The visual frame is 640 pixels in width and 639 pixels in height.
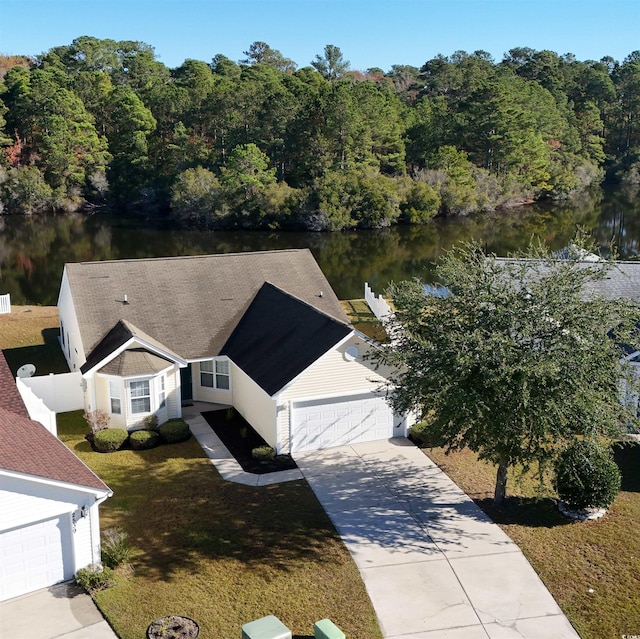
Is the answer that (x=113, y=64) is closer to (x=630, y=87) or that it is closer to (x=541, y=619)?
(x=630, y=87)

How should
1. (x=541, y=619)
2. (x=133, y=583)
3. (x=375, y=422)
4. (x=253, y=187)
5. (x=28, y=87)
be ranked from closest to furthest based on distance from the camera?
(x=541, y=619) < (x=133, y=583) < (x=375, y=422) < (x=253, y=187) < (x=28, y=87)

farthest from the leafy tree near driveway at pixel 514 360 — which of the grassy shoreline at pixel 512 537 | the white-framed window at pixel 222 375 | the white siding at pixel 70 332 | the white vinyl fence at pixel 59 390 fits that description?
the white siding at pixel 70 332

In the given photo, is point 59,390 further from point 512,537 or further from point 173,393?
point 512,537

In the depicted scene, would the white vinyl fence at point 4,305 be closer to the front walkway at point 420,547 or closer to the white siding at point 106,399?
the white siding at point 106,399

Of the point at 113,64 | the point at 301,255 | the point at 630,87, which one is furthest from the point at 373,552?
the point at 630,87

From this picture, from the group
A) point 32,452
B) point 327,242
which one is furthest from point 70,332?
point 327,242

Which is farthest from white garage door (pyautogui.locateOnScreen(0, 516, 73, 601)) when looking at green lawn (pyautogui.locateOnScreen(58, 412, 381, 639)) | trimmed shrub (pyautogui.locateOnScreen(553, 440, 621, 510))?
trimmed shrub (pyautogui.locateOnScreen(553, 440, 621, 510))
